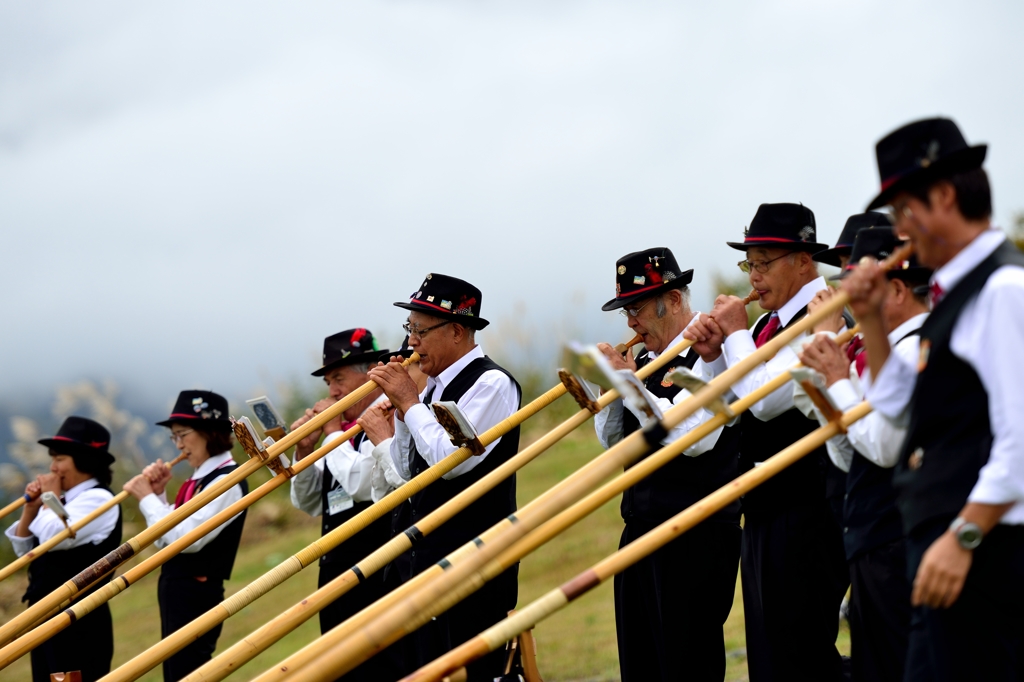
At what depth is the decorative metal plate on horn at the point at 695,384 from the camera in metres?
3.75

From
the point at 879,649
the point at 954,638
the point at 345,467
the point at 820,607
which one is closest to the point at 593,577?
the point at 954,638

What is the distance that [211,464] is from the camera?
7.63m

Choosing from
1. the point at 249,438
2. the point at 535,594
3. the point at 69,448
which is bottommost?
the point at 535,594

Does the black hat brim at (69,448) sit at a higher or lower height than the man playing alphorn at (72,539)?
higher

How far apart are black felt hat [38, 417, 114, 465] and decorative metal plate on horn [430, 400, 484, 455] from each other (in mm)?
4437

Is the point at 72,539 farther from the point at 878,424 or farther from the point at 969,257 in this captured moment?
the point at 969,257

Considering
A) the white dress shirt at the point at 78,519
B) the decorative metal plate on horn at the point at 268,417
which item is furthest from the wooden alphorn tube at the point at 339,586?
the white dress shirt at the point at 78,519

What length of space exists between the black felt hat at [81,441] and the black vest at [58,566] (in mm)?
765

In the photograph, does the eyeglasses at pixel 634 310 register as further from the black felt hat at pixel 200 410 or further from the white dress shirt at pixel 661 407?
the black felt hat at pixel 200 410

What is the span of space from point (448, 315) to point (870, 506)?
265 centimetres

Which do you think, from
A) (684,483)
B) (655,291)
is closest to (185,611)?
(684,483)

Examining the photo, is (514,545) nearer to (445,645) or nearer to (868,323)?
(868,323)

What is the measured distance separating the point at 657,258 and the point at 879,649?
233 cm

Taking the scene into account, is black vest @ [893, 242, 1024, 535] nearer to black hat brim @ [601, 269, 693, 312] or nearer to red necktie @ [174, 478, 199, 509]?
black hat brim @ [601, 269, 693, 312]
